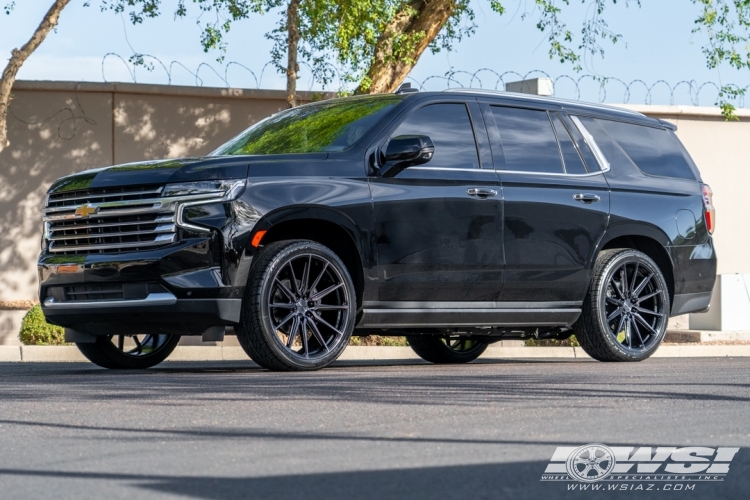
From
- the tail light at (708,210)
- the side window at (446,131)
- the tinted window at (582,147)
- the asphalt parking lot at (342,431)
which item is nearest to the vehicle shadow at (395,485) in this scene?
the asphalt parking lot at (342,431)

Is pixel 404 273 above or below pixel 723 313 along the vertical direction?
above

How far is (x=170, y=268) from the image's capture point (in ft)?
26.6

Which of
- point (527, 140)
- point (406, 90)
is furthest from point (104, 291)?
point (527, 140)

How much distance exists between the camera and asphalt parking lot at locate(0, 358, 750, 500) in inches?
159

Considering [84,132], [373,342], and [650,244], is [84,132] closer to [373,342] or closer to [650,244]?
[373,342]

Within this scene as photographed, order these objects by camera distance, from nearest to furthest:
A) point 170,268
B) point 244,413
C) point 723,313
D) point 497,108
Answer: point 244,413, point 170,268, point 497,108, point 723,313

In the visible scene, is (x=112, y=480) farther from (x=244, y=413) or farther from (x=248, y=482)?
(x=244, y=413)

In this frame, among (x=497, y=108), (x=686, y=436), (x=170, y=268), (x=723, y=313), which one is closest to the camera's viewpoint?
(x=686, y=436)

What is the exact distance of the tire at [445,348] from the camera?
1118 cm

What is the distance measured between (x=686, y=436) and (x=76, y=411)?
2.86 meters

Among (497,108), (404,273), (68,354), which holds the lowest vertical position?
(68,354)

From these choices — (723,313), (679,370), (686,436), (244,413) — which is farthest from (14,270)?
(686,436)

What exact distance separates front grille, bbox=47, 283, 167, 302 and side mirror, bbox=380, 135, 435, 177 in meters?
1.75

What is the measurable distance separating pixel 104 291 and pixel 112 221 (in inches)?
18.1
